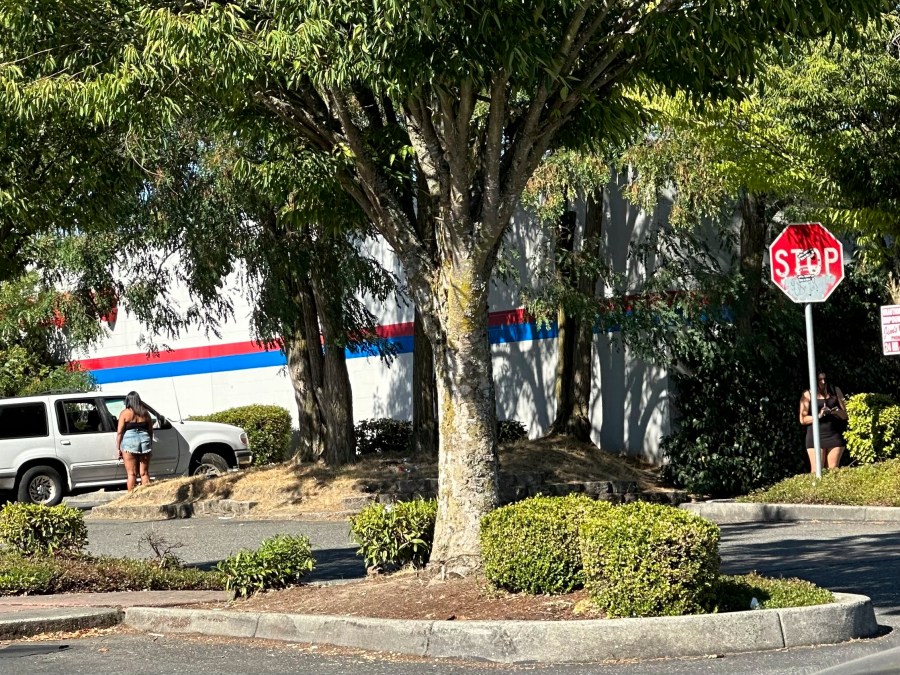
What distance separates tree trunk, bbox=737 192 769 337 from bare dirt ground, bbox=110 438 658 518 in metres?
2.78

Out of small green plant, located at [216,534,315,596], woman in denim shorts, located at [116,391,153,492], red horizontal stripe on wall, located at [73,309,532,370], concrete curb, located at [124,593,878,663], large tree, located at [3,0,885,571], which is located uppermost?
large tree, located at [3,0,885,571]

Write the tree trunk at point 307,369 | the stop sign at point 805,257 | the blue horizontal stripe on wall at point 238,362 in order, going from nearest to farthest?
the stop sign at point 805,257 < the tree trunk at point 307,369 < the blue horizontal stripe on wall at point 238,362

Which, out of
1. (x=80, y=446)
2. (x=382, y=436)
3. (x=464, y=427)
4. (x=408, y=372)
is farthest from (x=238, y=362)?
(x=464, y=427)

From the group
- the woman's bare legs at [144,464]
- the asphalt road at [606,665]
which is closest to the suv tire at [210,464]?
the woman's bare legs at [144,464]

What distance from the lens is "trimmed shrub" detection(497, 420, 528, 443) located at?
72.3ft

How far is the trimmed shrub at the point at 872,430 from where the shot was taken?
675 inches

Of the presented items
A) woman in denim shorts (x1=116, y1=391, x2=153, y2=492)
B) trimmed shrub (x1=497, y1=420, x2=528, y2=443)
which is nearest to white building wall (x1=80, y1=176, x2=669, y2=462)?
trimmed shrub (x1=497, y1=420, x2=528, y2=443)

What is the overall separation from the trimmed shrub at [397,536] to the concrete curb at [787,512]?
5.94 meters

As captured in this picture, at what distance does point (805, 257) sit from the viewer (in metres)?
17.9

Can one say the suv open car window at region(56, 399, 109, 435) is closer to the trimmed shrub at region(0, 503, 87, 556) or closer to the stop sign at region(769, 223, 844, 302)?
the trimmed shrub at region(0, 503, 87, 556)

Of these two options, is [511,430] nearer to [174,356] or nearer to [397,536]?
[174,356]

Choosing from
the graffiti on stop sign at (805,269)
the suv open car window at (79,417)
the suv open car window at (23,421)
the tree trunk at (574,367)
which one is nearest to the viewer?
the graffiti on stop sign at (805,269)

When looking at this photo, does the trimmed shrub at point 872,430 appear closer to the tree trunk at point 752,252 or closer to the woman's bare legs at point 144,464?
the tree trunk at point 752,252

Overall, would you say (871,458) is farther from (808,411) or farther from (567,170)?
(567,170)
